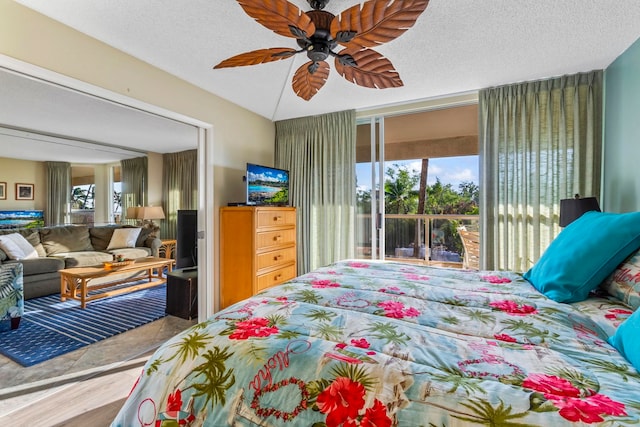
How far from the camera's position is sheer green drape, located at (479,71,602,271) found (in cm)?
270

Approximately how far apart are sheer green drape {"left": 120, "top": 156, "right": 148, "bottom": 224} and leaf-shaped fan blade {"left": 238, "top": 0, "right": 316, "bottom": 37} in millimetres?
5217

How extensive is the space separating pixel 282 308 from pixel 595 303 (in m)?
1.33

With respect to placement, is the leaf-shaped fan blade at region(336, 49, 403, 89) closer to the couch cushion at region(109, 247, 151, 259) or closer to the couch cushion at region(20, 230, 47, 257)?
the couch cushion at region(109, 247, 151, 259)

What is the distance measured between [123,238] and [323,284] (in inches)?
198

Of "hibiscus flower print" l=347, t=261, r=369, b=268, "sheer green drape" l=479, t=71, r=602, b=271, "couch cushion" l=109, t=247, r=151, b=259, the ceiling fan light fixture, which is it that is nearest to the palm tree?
"sheer green drape" l=479, t=71, r=602, b=271

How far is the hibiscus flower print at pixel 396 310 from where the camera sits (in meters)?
1.16

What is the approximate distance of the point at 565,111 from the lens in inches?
108

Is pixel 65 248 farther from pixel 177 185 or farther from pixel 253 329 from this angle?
pixel 253 329

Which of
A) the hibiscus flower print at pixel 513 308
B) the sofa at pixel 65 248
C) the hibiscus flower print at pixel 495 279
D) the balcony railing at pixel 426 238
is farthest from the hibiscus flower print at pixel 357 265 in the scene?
the sofa at pixel 65 248

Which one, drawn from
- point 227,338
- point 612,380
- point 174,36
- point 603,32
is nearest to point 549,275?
point 612,380

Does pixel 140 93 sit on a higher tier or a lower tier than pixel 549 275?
higher

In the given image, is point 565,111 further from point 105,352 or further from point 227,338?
point 105,352

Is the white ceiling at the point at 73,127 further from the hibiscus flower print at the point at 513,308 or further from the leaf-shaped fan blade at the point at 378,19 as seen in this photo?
the hibiscus flower print at the point at 513,308

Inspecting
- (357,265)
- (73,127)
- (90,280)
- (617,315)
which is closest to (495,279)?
(617,315)
